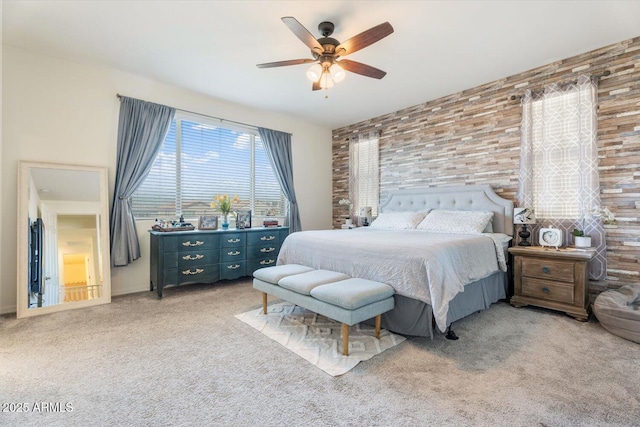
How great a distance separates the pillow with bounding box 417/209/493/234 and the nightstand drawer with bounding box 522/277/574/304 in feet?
2.40

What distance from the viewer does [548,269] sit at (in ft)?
10.0

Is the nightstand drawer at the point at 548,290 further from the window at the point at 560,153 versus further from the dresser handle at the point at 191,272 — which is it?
the dresser handle at the point at 191,272

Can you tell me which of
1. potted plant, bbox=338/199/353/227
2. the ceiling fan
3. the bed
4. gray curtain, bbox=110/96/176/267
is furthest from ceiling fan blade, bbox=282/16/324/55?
potted plant, bbox=338/199/353/227

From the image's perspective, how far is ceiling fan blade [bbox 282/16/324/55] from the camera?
215cm

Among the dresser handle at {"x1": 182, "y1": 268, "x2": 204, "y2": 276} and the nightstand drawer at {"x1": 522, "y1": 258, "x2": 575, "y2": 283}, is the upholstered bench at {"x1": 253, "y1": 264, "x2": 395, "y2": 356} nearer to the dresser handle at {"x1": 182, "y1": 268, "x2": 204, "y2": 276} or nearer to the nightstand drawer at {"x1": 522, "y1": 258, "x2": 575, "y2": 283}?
the dresser handle at {"x1": 182, "y1": 268, "x2": 204, "y2": 276}

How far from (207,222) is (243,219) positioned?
1.83 feet

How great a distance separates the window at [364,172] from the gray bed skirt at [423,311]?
2.63 m

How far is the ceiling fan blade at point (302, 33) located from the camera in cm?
215

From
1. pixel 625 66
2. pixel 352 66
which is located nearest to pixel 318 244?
pixel 352 66

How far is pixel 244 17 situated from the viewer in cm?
259

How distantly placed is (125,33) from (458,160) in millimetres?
4273

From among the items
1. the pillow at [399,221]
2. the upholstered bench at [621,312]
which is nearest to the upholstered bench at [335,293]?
the pillow at [399,221]

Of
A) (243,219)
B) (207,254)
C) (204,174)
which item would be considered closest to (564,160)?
(243,219)

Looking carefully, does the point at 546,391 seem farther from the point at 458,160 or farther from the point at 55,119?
the point at 55,119
